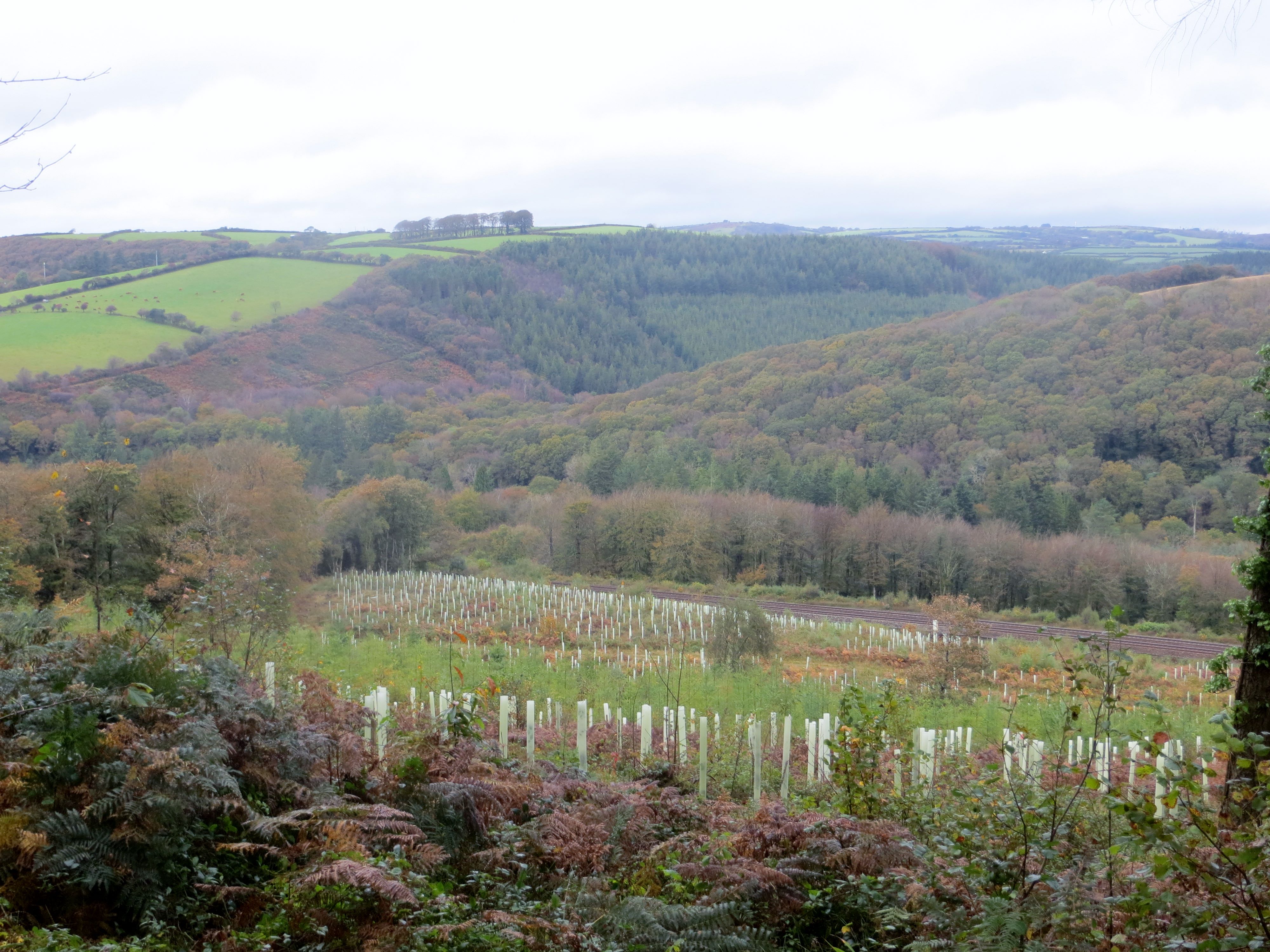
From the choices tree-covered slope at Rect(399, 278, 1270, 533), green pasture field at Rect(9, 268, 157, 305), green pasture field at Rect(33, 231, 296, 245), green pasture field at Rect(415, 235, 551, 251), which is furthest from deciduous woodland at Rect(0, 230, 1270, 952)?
green pasture field at Rect(415, 235, 551, 251)

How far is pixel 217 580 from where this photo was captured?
937 centimetres

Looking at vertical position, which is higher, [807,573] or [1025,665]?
[1025,665]

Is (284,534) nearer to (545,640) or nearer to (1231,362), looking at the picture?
(545,640)

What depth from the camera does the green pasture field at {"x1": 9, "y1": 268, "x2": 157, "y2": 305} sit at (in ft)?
300

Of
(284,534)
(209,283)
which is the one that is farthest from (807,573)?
(209,283)

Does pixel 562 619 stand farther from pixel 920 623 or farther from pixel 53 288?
pixel 53 288

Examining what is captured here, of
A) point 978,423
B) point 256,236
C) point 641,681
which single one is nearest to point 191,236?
point 256,236

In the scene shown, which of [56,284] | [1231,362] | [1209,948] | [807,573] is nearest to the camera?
[1209,948]

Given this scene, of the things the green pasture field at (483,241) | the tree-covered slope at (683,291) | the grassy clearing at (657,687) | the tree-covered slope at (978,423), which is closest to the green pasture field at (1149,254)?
the tree-covered slope at (683,291)

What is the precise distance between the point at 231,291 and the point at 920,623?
99.9 m

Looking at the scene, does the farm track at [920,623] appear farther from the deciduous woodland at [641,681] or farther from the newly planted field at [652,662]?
the newly planted field at [652,662]

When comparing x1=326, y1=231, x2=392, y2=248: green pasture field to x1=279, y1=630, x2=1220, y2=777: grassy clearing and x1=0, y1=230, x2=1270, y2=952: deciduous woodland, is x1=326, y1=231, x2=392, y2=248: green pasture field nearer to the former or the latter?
x1=0, y1=230, x2=1270, y2=952: deciduous woodland

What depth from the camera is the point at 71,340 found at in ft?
261

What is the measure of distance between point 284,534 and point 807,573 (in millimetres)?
35676
